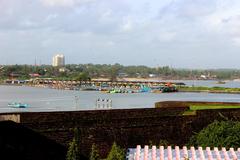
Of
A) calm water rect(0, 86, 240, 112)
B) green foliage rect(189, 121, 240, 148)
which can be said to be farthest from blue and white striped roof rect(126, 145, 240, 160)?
calm water rect(0, 86, 240, 112)

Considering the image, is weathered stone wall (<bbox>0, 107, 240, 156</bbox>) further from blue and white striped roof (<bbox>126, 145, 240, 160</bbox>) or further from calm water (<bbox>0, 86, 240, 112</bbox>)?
calm water (<bbox>0, 86, 240, 112</bbox>)

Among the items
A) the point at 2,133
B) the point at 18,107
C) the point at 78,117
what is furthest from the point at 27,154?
the point at 18,107

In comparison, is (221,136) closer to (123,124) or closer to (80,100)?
(123,124)

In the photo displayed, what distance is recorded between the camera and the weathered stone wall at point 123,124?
1498 centimetres

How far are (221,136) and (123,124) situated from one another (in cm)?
319

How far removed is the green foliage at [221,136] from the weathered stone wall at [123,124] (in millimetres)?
1518

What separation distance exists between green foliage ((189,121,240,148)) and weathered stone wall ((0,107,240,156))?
152cm

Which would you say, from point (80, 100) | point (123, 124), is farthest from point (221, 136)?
point (80, 100)

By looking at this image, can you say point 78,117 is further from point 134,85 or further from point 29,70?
point 29,70

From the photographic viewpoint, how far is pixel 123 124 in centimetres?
1680

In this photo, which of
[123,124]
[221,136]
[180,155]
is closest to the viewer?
[180,155]

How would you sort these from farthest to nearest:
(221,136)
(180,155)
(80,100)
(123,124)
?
(80,100) < (123,124) < (221,136) < (180,155)

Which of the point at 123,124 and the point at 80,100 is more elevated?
the point at 123,124

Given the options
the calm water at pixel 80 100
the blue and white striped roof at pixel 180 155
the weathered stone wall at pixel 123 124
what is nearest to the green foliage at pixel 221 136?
the weathered stone wall at pixel 123 124
